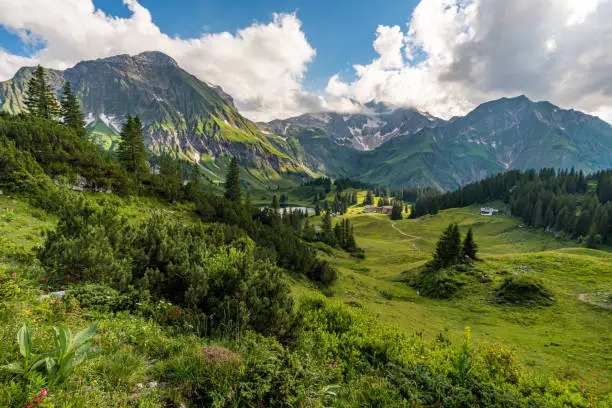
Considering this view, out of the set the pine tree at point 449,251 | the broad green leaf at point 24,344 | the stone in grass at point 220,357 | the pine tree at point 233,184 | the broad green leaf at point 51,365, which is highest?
the pine tree at point 233,184

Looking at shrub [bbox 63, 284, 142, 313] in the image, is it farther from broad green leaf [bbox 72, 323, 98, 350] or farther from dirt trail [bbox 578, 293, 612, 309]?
dirt trail [bbox 578, 293, 612, 309]

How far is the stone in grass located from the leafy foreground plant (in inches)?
92.7

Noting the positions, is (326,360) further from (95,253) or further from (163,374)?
(95,253)

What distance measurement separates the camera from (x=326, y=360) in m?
9.05

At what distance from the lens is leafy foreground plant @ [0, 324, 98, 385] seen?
4.43m

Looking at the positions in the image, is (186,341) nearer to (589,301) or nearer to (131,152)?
(589,301)

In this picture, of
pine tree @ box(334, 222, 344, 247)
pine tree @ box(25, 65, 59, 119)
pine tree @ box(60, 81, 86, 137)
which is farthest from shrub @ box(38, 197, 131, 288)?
pine tree @ box(334, 222, 344, 247)

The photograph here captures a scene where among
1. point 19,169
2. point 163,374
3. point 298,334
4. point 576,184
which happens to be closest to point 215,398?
point 163,374

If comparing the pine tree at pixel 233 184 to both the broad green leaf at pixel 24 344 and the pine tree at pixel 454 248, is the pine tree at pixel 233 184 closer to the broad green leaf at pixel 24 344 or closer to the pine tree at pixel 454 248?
the pine tree at pixel 454 248

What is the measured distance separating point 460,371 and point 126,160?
56.9 metres

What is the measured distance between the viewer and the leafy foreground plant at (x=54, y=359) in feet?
14.5

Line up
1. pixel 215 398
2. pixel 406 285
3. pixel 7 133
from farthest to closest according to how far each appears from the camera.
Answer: pixel 406 285
pixel 7 133
pixel 215 398

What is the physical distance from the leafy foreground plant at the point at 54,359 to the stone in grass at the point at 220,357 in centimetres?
236

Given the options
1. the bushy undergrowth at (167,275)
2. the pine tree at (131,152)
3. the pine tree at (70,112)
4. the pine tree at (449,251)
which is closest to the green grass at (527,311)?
the pine tree at (449,251)
